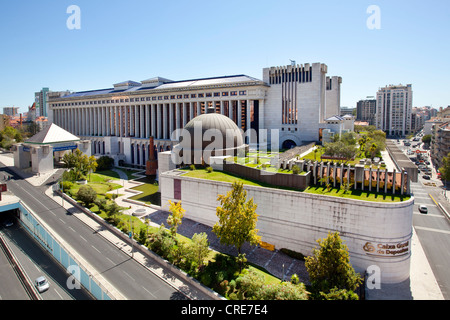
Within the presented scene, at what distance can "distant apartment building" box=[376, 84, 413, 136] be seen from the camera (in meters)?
175

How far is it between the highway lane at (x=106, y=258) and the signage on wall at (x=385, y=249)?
21.5 m

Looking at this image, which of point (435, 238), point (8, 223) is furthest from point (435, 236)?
point (8, 223)

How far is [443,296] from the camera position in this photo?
31281mm

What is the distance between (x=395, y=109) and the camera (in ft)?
586

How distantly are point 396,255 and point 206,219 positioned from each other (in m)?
25.5

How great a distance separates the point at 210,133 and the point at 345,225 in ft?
105

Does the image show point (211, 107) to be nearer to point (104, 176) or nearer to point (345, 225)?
point (104, 176)

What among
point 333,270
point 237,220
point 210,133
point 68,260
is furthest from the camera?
point 210,133

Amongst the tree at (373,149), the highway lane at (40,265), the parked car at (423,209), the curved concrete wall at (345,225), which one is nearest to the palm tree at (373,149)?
the tree at (373,149)

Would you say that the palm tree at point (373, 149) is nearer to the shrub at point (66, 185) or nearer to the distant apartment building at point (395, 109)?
the shrub at point (66, 185)

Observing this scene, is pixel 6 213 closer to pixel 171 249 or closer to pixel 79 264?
pixel 79 264

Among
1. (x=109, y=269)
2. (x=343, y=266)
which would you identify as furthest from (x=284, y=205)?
(x=109, y=269)

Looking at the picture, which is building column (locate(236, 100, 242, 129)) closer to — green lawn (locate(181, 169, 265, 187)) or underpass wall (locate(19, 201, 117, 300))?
green lawn (locate(181, 169, 265, 187))
